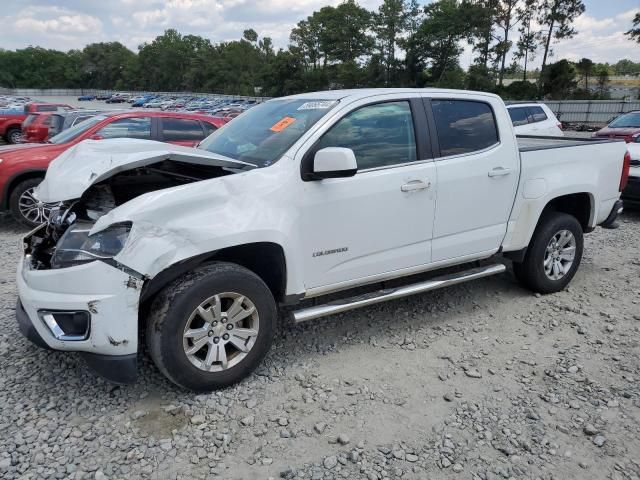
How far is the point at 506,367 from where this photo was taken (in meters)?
3.55

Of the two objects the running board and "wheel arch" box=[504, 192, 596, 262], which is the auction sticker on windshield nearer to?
the running board

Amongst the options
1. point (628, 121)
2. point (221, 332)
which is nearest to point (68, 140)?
point (221, 332)

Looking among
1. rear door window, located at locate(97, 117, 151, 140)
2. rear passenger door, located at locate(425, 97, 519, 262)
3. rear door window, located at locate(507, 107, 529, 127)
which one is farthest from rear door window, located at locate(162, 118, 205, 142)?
rear door window, located at locate(507, 107, 529, 127)

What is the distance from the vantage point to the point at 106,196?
341 centimetres

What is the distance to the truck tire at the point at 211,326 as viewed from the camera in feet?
9.39

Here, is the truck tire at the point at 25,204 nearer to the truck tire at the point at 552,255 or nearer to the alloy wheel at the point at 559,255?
the truck tire at the point at 552,255

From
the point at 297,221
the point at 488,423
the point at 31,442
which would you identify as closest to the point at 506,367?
the point at 488,423

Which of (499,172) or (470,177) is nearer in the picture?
(470,177)

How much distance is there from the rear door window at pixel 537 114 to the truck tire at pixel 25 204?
10.7 metres

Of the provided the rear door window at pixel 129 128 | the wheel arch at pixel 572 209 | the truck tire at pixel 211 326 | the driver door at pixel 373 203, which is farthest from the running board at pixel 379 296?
the rear door window at pixel 129 128

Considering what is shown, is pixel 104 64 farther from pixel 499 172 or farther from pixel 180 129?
pixel 499 172

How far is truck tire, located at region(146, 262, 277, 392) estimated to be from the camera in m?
2.86

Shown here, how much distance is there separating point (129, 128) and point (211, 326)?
6.14 m

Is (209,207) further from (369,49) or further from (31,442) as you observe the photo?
(369,49)
